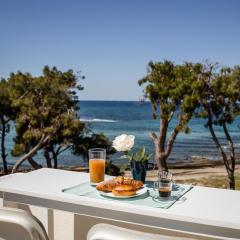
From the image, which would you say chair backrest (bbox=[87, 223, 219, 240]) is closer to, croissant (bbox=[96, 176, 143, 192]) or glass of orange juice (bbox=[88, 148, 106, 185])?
croissant (bbox=[96, 176, 143, 192])

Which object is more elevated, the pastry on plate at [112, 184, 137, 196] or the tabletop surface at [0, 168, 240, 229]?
the pastry on plate at [112, 184, 137, 196]

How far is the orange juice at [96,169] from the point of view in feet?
5.46

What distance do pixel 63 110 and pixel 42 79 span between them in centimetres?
74

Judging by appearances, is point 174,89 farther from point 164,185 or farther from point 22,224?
point 22,224

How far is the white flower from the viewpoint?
1593 mm

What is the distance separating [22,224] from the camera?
3.26ft

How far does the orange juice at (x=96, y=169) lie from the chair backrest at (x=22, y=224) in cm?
65

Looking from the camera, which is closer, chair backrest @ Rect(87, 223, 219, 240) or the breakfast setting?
chair backrest @ Rect(87, 223, 219, 240)

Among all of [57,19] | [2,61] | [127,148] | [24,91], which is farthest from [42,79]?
[57,19]

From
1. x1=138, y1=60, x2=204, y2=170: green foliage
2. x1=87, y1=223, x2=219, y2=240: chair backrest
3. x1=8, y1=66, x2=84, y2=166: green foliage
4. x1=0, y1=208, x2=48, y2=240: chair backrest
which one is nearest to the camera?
x1=87, y1=223, x2=219, y2=240: chair backrest

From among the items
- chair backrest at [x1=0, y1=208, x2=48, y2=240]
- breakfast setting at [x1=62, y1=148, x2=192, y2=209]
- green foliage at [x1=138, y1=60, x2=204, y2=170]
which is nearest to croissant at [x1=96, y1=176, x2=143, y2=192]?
breakfast setting at [x1=62, y1=148, x2=192, y2=209]

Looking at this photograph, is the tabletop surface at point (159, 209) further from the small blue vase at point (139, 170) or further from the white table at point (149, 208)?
the small blue vase at point (139, 170)

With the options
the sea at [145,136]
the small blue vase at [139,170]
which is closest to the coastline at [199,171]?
the sea at [145,136]

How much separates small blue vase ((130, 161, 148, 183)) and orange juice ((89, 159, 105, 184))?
0.40 ft
